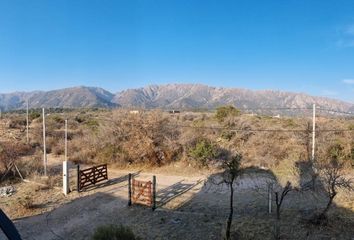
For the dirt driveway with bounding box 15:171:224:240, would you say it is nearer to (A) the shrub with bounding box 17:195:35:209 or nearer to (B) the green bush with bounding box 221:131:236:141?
(A) the shrub with bounding box 17:195:35:209

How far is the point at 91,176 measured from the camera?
1627 centimetres

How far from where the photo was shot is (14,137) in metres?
32.0

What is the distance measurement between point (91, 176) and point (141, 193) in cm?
439

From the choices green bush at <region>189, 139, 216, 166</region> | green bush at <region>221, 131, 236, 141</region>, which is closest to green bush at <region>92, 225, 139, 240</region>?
green bush at <region>189, 139, 216, 166</region>

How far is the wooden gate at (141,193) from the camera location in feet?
41.6

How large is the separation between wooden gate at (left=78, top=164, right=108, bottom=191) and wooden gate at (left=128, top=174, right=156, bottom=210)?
3.35 metres

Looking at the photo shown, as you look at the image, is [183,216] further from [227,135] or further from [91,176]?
[227,135]

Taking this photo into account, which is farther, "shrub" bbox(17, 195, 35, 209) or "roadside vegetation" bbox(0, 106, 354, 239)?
"roadside vegetation" bbox(0, 106, 354, 239)

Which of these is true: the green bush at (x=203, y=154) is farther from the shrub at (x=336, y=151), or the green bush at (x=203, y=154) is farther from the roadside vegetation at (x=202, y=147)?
the shrub at (x=336, y=151)

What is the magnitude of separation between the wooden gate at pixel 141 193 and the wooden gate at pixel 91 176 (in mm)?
3346

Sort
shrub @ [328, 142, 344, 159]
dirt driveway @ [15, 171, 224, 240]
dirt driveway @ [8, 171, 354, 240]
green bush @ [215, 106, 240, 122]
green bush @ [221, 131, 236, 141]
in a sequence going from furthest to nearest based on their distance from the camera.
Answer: green bush @ [215, 106, 240, 122] < green bush @ [221, 131, 236, 141] < shrub @ [328, 142, 344, 159] < dirt driveway @ [15, 171, 224, 240] < dirt driveway @ [8, 171, 354, 240]

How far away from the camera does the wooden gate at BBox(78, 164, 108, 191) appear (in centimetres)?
1552

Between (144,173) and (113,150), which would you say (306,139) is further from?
(113,150)

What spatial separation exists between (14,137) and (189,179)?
Result: 73.9 feet
